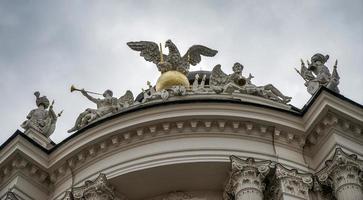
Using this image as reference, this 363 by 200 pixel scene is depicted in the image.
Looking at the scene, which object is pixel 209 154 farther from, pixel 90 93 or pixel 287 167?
pixel 90 93

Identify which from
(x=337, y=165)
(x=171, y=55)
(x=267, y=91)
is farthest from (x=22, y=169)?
(x=337, y=165)

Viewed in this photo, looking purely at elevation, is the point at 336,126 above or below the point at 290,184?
above

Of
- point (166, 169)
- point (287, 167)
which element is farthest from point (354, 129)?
point (166, 169)

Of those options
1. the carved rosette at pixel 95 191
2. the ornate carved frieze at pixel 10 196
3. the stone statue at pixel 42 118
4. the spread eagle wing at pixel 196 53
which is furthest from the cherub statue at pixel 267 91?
the ornate carved frieze at pixel 10 196

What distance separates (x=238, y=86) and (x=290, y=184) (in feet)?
16.6

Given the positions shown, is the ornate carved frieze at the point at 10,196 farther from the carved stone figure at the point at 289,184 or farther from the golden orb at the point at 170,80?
the carved stone figure at the point at 289,184

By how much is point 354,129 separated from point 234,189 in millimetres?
3395

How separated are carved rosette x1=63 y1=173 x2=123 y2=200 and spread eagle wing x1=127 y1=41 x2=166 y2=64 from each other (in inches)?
268

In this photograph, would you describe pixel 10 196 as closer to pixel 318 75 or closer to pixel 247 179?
pixel 247 179

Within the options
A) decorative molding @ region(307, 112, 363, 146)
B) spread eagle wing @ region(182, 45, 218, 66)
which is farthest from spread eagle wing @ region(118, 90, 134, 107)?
decorative molding @ region(307, 112, 363, 146)

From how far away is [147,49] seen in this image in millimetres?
23484

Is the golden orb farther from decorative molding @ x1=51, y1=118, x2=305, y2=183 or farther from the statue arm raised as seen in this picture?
decorative molding @ x1=51, y1=118, x2=305, y2=183

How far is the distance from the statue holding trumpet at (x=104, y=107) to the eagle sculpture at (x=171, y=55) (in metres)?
1.96

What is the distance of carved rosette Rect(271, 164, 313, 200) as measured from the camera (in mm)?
16281
